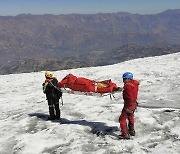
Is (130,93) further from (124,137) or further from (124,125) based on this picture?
(124,137)

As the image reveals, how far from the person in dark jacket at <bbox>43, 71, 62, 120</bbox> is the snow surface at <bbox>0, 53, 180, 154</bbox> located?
0.47 meters

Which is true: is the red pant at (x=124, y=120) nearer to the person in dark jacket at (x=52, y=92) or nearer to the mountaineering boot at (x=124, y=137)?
the mountaineering boot at (x=124, y=137)

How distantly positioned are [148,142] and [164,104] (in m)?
4.45

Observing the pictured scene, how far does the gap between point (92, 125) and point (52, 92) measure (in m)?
2.36

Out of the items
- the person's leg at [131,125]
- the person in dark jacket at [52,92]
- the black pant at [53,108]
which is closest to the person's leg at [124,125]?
the person's leg at [131,125]

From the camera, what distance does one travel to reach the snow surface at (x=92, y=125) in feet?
30.9

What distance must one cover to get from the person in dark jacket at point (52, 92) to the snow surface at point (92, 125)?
1.54 feet

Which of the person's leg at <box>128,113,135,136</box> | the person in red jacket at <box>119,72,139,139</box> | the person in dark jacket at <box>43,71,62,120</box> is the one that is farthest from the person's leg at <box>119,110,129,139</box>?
the person in dark jacket at <box>43,71,62,120</box>

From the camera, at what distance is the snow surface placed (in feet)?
30.9

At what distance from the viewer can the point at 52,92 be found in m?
12.5

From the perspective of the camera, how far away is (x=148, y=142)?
9516 mm

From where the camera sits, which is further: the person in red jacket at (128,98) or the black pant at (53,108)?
the black pant at (53,108)

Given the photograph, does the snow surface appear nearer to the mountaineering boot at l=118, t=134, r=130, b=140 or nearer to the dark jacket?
the mountaineering boot at l=118, t=134, r=130, b=140

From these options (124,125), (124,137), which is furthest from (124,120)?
(124,137)
